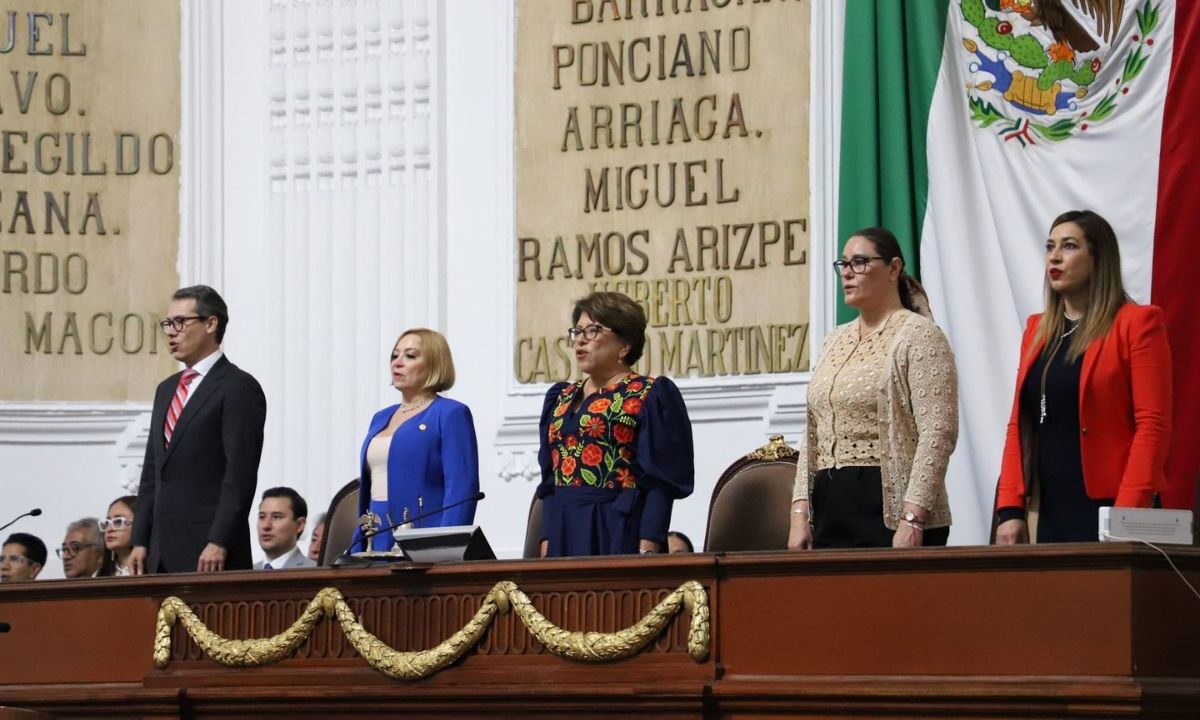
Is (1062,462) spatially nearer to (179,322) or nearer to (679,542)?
(679,542)

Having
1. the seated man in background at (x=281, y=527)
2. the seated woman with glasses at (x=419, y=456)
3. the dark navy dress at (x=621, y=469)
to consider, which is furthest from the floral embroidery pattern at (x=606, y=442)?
the seated man in background at (x=281, y=527)

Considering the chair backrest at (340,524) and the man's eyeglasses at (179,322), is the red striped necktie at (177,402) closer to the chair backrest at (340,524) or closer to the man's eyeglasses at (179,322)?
the man's eyeglasses at (179,322)

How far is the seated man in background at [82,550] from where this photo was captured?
8156mm

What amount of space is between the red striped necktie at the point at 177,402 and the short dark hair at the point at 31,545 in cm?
205

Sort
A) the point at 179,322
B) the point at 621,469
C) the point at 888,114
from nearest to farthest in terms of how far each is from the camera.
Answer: the point at 621,469
the point at 179,322
the point at 888,114

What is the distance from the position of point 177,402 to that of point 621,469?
1.54 meters

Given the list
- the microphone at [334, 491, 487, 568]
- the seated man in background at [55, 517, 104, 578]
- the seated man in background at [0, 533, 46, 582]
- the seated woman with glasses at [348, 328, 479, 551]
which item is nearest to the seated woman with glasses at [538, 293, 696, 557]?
the microphone at [334, 491, 487, 568]

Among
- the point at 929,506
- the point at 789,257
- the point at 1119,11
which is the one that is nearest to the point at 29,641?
the point at 929,506

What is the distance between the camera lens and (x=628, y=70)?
864 cm

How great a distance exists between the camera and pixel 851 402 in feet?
18.5

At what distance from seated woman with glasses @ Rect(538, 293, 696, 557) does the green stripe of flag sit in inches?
79.0

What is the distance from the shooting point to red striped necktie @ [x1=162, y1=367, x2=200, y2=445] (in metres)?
6.62

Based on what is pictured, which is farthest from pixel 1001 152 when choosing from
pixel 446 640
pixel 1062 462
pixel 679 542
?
pixel 446 640

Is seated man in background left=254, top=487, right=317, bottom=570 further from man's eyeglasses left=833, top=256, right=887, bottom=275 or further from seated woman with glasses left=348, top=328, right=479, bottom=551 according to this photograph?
man's eyeglasses left=833, top=256, right=887, bottom=275
